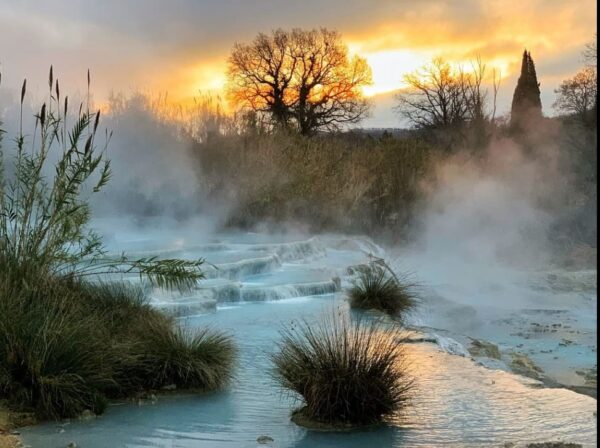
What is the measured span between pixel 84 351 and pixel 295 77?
33.1 meters

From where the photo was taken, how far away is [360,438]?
444 cm

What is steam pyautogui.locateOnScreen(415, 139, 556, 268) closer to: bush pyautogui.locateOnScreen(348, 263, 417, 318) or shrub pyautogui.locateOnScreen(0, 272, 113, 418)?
bush pyautogui.locateOnScreen(348, 263, 417, 318)

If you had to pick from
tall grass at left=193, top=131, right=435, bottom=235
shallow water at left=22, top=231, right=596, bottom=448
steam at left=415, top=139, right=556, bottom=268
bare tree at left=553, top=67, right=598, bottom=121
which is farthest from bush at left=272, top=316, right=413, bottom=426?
bare tree at left=553, top=67, right=598, bottom=121

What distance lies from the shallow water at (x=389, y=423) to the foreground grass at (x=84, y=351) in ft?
0.59

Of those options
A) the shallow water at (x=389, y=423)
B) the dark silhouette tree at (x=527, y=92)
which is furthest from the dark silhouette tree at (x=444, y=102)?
the shallow water at (x=389, y=423)

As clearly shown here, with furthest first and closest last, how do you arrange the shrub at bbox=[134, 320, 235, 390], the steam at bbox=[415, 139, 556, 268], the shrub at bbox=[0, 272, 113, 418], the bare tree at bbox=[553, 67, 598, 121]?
the bare tree at bbox=[553, 67, 598, 121]
the steam at bbox=[415, 139, 556, 268]
the shrub at bbox=[134, 320, 235, 390]
the shrub at bbox=[0, 272, 113, 418]

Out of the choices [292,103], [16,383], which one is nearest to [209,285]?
[16,383]

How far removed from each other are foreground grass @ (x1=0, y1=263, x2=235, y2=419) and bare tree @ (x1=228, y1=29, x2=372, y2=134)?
99.8 ft

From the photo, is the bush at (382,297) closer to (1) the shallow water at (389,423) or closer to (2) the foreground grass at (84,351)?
(1) the shallow water at (389,423)

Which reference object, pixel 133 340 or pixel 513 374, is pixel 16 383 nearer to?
pixel 133 340

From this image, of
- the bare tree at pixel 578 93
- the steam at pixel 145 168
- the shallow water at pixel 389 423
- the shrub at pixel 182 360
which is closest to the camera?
the shallow water at pixel 389 423

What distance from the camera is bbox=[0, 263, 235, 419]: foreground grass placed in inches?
182

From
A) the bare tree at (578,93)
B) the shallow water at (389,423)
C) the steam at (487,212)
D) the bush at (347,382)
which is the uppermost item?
the bare tree at (578,93)

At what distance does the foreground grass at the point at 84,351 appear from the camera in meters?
4.63
